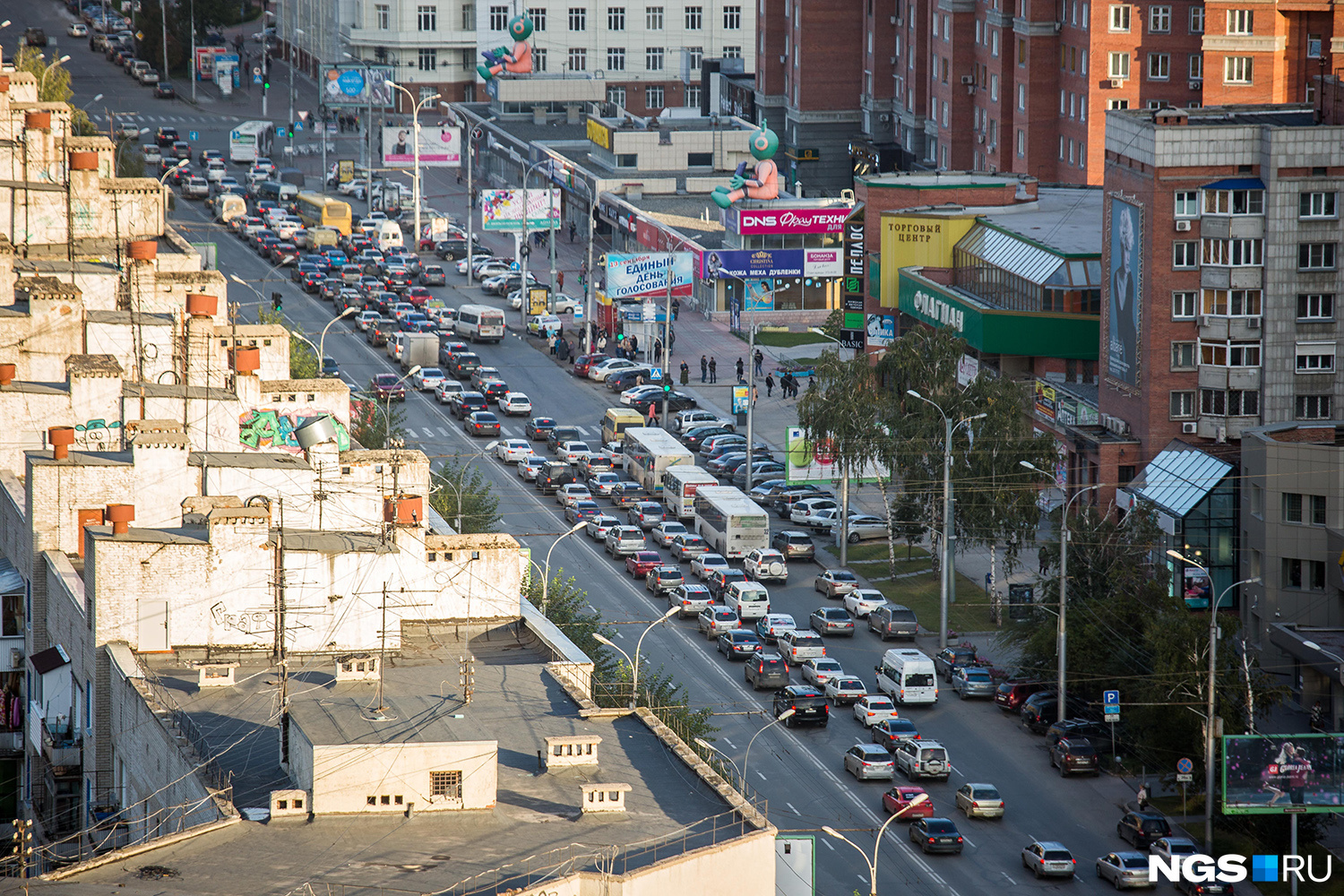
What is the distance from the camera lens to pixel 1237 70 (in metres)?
119

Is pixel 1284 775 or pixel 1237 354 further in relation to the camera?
pixel 1237 354

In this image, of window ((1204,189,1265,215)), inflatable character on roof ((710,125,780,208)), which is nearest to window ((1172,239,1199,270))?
window ((1204,189,1265,215))

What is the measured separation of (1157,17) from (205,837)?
346 ft

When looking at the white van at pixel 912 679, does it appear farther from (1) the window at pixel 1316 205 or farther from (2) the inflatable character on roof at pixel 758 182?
(2) the inflatable character on roof at pixel 758 182

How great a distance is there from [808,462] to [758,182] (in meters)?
49.8

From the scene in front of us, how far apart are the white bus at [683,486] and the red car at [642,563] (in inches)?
251

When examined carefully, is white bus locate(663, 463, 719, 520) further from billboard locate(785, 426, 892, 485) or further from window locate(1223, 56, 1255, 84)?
window locate(1223, 56, 1255, 84)

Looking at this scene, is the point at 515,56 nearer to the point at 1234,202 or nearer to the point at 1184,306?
the point at 1184,306

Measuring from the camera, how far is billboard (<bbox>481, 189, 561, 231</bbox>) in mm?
138125

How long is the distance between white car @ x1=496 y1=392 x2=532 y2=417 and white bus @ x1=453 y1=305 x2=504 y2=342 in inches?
568

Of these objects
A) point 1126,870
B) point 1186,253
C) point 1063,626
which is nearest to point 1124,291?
point 1186,253

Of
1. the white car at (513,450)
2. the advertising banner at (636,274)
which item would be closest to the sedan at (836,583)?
the white car at (513,450)

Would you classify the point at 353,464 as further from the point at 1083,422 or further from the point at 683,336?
the point at 683,336

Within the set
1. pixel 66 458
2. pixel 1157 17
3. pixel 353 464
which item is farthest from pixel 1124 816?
pixel 1157 17
